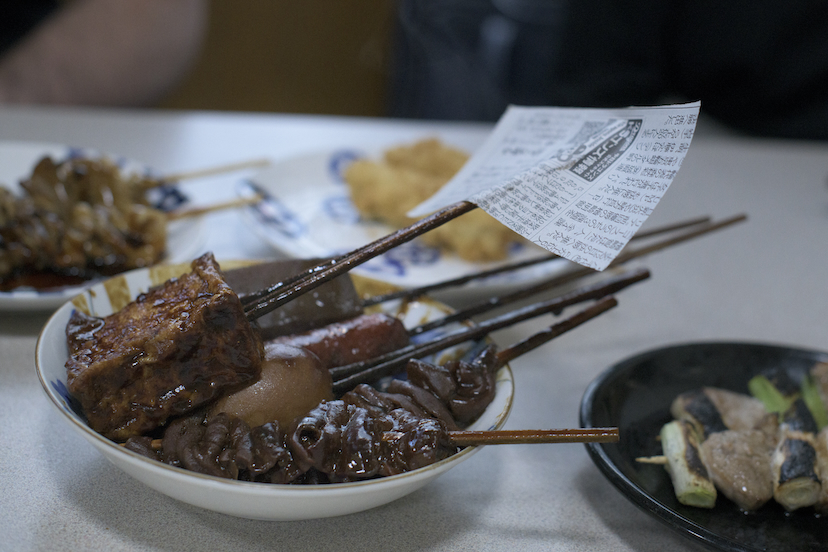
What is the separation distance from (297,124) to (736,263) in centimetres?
209

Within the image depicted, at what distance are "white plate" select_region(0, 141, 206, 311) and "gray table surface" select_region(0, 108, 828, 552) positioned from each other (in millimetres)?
103

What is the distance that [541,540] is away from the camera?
1099 millimetres

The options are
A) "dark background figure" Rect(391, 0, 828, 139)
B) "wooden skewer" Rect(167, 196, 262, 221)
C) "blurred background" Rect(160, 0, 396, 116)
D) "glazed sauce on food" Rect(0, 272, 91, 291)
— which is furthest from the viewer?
"blurred background" Rect(160, 0, 396, 116)

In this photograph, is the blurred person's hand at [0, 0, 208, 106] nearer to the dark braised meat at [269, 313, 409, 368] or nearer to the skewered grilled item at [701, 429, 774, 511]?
the dark braised meat at [269, 313, 409, 368]

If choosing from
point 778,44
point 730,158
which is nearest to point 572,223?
point 730,158

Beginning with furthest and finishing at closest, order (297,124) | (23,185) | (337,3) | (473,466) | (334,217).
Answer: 1. (337,3)
2. (297,124)
3. (334,217)
4. (23,185)
5. (473,466)

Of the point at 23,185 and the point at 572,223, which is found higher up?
the point at 572,223

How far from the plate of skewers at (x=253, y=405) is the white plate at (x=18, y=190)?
34 cm

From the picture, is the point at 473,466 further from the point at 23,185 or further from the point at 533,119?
the point at 23,185

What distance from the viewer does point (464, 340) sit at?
1.22 meters

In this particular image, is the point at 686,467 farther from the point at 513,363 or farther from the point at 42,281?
the point at 42,281

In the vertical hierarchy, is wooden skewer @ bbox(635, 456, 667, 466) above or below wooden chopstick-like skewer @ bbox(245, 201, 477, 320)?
below

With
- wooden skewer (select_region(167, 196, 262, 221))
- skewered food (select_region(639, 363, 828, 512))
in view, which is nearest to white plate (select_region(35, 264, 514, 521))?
skewered food (select_region(639, 363, 828, 512))

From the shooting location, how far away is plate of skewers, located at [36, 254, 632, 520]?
0.90 metres
